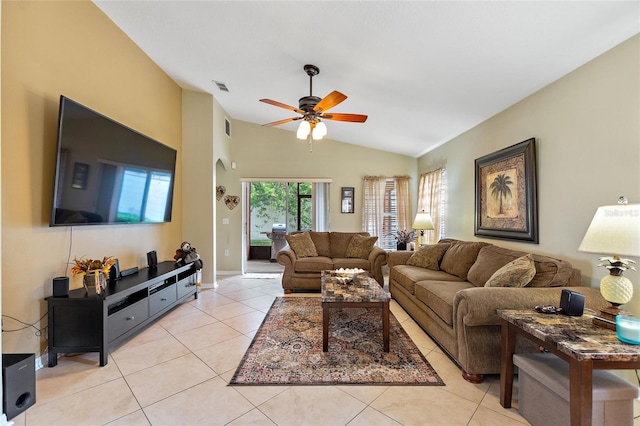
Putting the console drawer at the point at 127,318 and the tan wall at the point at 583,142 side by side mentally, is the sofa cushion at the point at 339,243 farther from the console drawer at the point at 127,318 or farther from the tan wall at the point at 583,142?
the console drawer at the point at 127,318

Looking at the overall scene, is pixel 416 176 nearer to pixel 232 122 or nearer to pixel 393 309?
pixel 393 309

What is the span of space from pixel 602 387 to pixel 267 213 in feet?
22.2

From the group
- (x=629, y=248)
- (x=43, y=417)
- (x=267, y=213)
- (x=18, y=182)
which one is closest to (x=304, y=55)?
(x=18, y=182)

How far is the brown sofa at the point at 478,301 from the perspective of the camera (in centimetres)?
199

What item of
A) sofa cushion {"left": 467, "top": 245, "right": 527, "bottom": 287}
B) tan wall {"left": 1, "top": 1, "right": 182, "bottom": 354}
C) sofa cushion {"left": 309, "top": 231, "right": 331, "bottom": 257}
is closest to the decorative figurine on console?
tan wall {"left": 1, "top": 1, "right": 182, "bottom": 354}

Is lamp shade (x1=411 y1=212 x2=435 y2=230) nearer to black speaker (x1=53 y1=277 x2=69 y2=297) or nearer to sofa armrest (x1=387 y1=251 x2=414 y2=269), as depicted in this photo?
sofa armrest (x1=387 y1=251 x2=414 y2=269)

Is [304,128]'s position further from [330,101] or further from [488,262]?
[488,262]

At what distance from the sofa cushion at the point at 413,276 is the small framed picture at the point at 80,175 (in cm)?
351

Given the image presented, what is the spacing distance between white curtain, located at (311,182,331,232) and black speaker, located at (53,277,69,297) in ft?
14.4

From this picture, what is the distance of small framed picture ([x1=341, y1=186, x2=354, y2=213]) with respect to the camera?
5.95 meters

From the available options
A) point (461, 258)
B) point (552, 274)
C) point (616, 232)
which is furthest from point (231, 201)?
point (616, 232)

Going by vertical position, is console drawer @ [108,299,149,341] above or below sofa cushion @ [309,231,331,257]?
below

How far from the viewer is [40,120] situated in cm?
232

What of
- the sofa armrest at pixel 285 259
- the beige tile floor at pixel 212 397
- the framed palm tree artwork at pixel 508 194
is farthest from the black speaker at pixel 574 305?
the sofa armrest at pixel 285 259
